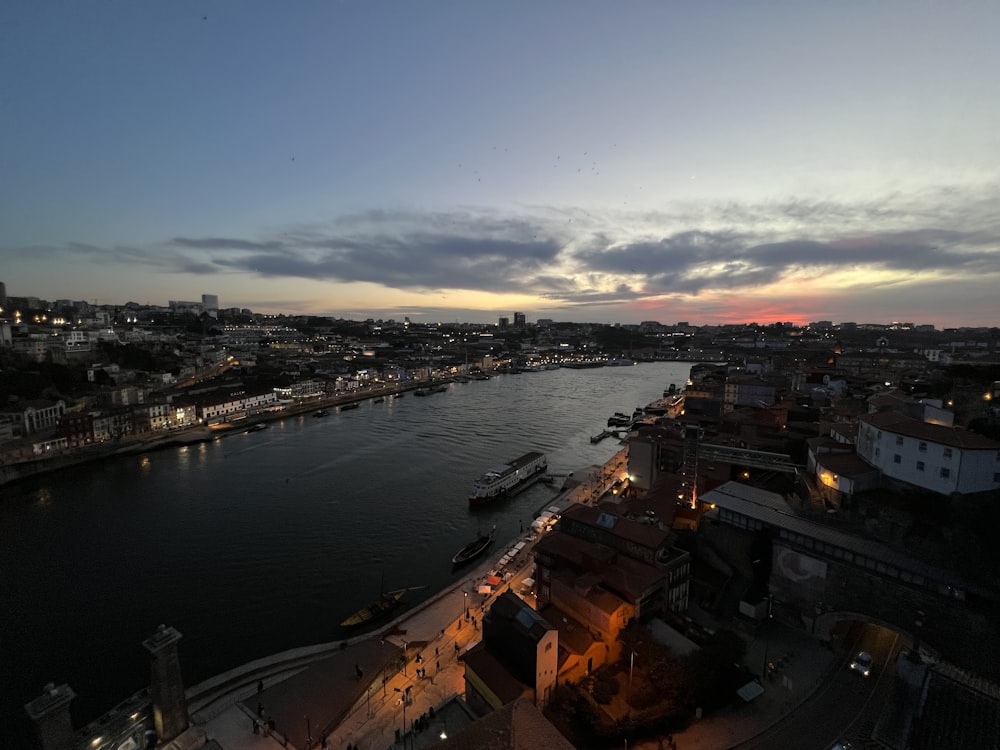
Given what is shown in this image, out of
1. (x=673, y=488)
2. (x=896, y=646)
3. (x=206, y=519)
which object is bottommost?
(x=206, y=519)

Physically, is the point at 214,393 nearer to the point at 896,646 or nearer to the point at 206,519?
the point at 206,519

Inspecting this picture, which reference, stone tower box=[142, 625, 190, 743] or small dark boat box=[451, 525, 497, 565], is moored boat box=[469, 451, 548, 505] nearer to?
small dark boat box=[451, 525, 497, 565]

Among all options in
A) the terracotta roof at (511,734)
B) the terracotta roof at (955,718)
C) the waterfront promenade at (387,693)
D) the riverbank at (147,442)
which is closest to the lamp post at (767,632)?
the waterfront promenade at (387,693)

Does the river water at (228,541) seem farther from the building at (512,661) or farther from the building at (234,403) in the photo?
the building at (512,661)

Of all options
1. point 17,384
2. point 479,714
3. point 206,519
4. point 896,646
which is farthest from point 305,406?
point 896,646

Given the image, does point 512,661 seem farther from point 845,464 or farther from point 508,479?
point 508,479

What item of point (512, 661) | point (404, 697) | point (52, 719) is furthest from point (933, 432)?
point (52, 719)

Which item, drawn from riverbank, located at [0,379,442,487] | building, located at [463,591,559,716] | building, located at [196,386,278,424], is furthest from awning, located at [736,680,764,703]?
building, located at [196,386,278,424]
